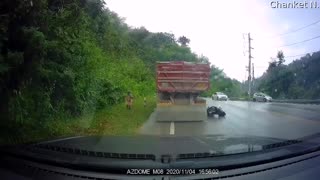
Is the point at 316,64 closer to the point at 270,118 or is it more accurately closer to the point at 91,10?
the point at 270,118

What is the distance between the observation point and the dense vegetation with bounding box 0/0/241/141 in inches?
197

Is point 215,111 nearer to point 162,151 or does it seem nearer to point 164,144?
point 164,144

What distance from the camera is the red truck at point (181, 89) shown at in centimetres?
473

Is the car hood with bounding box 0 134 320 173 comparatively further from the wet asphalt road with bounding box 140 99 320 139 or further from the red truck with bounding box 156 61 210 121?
the red truck with bounding box 156 61 210 121

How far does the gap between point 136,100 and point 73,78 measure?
817 millimetres

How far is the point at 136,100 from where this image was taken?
5.46 m

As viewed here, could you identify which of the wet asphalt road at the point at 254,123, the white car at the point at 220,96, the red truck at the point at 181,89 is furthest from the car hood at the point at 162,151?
the white car at the point at 220,96

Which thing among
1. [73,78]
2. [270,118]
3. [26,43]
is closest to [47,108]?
[73,78]

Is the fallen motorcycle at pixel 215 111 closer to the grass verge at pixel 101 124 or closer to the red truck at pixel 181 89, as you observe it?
the red truck at pixel 181 89

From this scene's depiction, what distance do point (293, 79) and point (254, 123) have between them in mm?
976

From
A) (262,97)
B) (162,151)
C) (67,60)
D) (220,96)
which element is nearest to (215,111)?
(220,96)

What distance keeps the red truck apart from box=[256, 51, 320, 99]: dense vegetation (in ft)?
2.82

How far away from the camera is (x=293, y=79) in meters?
5.55

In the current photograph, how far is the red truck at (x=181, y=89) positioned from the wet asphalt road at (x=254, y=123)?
0.16 meters
